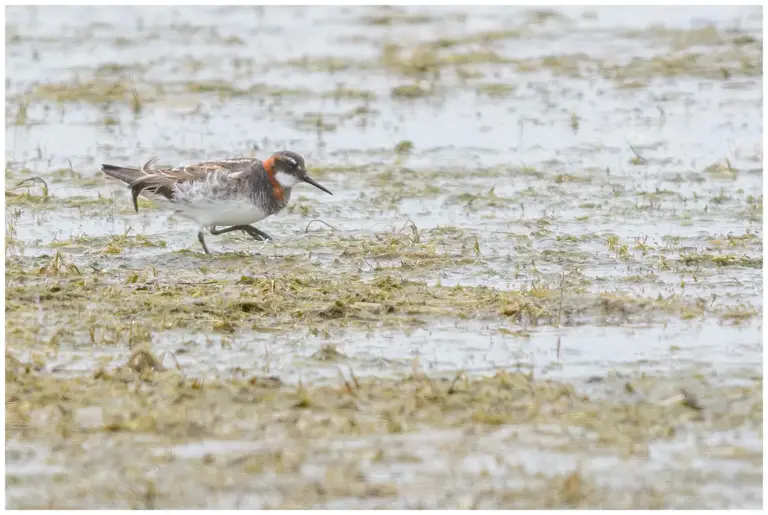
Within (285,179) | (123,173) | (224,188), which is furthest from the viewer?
(123,173)

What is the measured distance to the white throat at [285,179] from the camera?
13258 mm

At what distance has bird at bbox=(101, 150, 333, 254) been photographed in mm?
12852

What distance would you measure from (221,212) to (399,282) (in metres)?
2.16

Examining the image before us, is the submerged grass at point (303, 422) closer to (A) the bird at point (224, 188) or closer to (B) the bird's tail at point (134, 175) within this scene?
(A) the bird at point (224, 188)

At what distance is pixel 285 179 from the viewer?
13.3 metres

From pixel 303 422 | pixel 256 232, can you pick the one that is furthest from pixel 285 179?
pixel 303 422

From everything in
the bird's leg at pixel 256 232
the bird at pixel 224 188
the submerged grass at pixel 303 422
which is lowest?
the bird's leg at pixel 256 232

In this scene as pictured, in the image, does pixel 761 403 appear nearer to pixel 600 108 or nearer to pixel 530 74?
pixel 600 108

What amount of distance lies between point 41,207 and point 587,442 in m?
8.48

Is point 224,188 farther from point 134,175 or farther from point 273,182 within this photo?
point 134,175

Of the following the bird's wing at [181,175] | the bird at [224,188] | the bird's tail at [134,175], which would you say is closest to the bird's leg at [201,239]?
the bird at [224,188]

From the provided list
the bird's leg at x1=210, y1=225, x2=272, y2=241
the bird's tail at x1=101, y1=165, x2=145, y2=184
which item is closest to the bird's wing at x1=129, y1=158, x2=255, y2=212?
the bird's tail at x1=101, y1=165, x2=145, y2=184

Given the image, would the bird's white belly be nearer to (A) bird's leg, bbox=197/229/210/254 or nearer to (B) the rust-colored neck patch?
(A) bird's leg, bbox=197/229/210/254

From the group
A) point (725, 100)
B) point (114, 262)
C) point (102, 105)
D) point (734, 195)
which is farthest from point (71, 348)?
point (725, 100)
